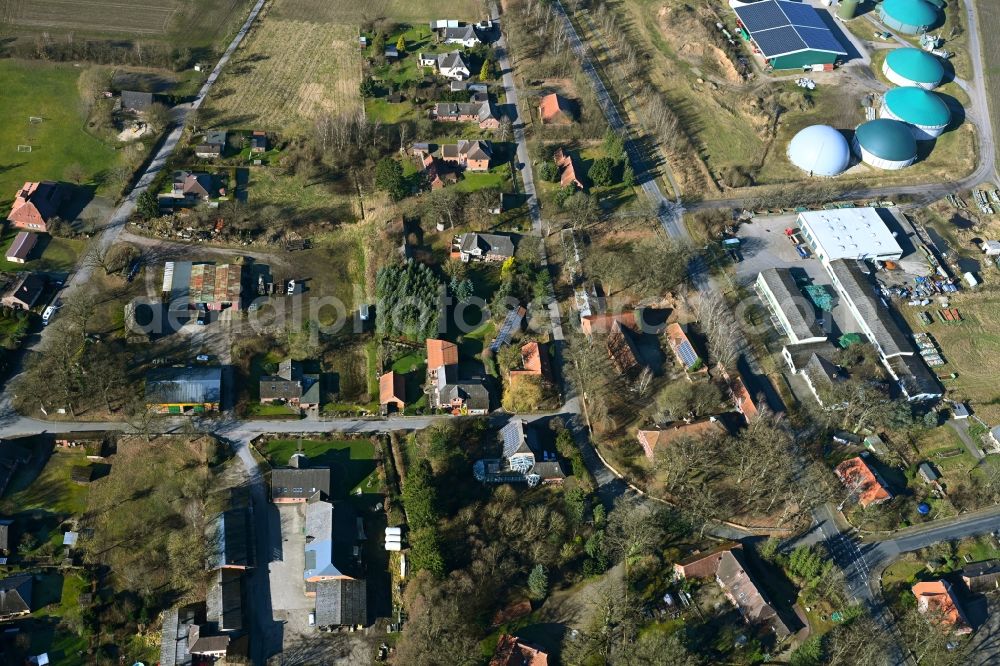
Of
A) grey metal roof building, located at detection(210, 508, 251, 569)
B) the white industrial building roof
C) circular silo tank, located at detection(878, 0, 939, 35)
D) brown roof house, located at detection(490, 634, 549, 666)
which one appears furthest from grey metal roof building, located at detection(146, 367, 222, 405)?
circular silo tank, located at detection(878, 0, 939, 35)

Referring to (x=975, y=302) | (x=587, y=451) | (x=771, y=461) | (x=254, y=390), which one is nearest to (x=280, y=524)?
(x=254, y=390)

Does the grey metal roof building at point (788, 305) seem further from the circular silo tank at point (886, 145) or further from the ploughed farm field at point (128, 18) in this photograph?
the ploughed farm field at point (128, 18)

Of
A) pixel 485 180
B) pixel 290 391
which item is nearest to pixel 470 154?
pixel 485 180

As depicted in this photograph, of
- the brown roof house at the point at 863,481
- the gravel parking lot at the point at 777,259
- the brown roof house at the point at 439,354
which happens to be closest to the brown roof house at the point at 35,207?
the brown roof house at the point at 439,354

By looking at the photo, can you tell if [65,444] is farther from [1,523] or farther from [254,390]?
[254,390]

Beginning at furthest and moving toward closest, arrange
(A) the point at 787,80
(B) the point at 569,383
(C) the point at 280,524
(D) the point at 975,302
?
1. (A) the point at 787,80
2. (D) the point at 975,302
3. (B) the point at 569,383
4. (C) the point at 280,524
